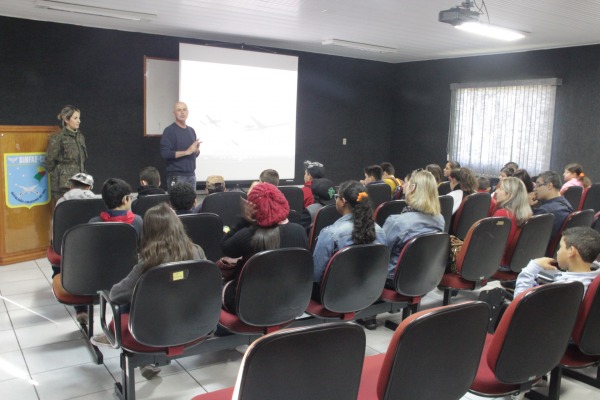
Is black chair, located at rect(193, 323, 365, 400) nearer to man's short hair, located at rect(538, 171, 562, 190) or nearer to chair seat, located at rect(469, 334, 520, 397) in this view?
chair seat, located at rect(469, 334, 520, 397)

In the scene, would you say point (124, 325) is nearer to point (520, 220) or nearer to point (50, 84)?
point (520, 220)

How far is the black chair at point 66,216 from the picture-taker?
3656 millimetres

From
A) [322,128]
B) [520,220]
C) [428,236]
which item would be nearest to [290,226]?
[428,236]

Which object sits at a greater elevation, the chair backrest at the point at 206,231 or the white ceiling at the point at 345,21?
the white ceiling at the point at 345,21

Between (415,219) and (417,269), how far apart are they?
413mm

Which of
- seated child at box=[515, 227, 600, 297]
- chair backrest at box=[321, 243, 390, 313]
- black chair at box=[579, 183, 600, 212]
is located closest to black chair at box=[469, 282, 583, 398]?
seated child at box=[515, 227, 600, 297]

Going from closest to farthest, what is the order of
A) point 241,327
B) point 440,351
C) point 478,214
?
1. point 440,351
2. point 241,327
3. point 478,214

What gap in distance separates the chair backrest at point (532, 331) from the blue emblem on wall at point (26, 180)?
498cm

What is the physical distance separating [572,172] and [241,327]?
528 centimetres

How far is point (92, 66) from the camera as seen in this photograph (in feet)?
22.4

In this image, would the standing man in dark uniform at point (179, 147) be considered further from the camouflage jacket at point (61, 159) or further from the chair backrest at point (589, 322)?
the chair backrest at point (589, 322)

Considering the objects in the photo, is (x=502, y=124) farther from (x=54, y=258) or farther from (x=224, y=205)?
(x=54, y=258)

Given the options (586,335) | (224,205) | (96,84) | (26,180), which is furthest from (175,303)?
(96,84)

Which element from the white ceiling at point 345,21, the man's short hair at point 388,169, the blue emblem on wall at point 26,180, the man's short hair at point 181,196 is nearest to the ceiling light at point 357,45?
the white ceiling at point 345,21
